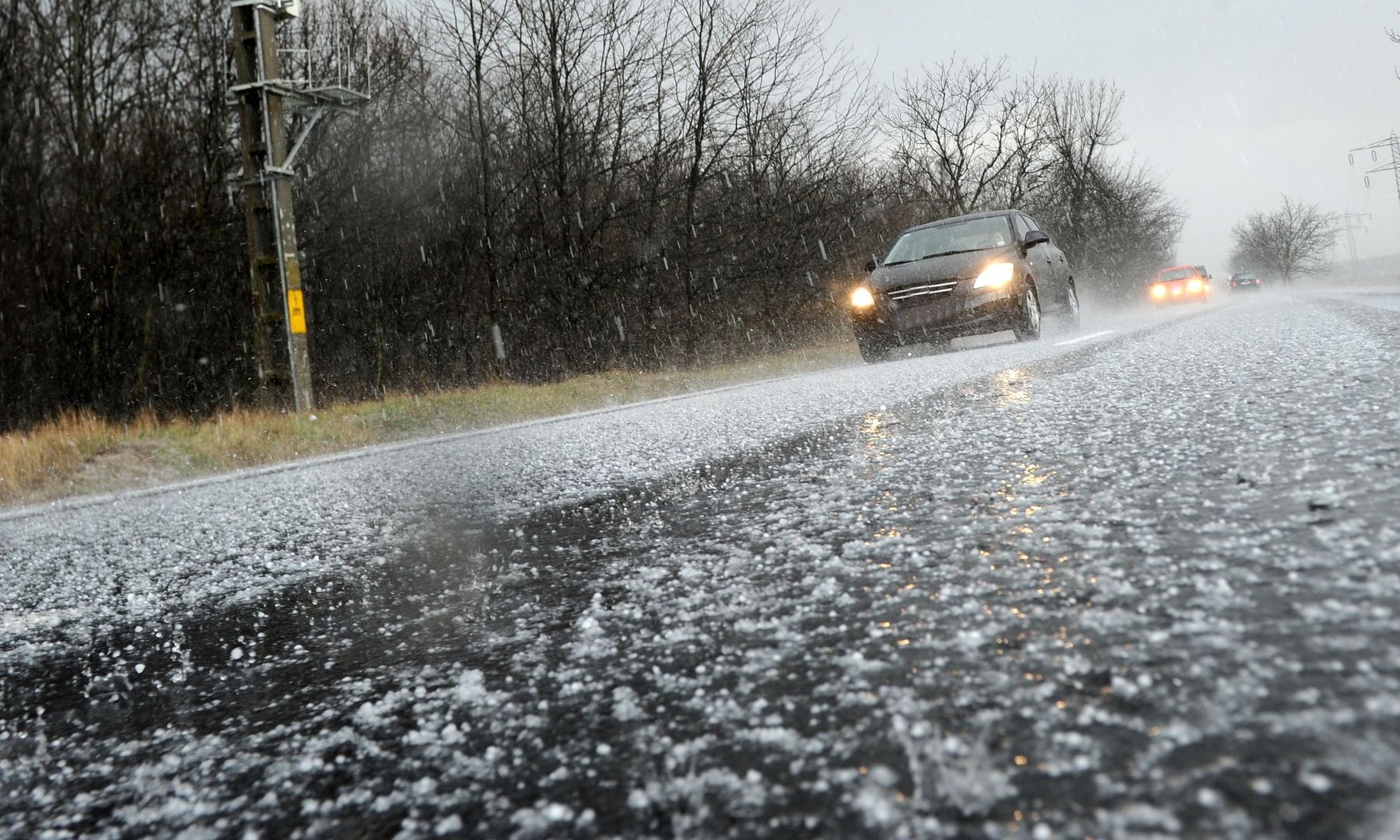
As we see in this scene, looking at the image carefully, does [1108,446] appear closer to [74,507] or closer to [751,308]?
[74,507]

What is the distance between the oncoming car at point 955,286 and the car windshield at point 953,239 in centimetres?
1

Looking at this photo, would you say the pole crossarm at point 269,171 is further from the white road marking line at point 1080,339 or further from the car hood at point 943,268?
the white road marking line at point 1080,339

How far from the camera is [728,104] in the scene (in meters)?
19.1

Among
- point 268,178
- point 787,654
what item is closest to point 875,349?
point 268,178

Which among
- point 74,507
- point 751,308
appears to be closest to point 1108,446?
point 74,507

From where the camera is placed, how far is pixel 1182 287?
32.9 meters

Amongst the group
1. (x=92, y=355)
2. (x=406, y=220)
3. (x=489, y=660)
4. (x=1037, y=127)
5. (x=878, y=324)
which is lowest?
(x=489, y=660)

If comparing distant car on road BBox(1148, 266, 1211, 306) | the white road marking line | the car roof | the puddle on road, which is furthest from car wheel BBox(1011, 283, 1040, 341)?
distant car on road BBox(1148, 266, 1211, 306)

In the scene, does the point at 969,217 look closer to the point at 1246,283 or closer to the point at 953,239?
the point at 953,239

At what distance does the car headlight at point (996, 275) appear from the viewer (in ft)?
33.6

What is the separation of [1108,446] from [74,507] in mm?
5196

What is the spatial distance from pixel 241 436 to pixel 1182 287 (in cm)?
3223

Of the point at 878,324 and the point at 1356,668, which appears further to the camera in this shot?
the point at 878,324

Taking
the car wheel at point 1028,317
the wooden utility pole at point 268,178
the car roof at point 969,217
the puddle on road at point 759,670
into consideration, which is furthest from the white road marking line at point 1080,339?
the wooden utility pole at point 268,178
